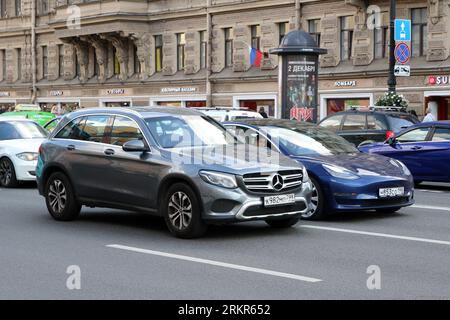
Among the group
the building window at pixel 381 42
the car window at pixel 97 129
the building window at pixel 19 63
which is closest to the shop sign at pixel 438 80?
the building window at pixel 381 42

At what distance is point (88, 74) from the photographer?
167 ft

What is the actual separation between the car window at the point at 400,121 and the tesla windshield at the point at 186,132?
33.2ft

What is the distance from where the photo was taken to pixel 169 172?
11555 mm

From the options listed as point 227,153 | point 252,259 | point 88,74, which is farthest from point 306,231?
point 88,74

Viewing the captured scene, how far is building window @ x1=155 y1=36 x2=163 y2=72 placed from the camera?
4603cm

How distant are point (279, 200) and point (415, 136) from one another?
8.95 meters

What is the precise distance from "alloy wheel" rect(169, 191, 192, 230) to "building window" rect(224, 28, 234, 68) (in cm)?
3115

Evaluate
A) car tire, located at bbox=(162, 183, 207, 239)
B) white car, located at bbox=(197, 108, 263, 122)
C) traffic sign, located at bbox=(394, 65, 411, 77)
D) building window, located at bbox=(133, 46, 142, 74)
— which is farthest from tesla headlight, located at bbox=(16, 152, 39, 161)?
building window, located at bbox=(133, 46, 142, 74)

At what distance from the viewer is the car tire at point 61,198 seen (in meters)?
13.3

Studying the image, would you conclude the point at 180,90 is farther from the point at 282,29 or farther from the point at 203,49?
the point at 282,29

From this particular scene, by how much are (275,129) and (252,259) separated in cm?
489

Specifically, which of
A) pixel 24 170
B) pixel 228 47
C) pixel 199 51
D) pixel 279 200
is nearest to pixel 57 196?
pixel 279 200

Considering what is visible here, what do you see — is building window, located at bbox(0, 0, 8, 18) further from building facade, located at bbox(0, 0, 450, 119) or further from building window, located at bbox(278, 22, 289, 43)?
building window, located at bbox(278, 22, 289, 43)

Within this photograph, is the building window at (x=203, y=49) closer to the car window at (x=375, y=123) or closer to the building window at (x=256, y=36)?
the building window at (x=256, y=36)
